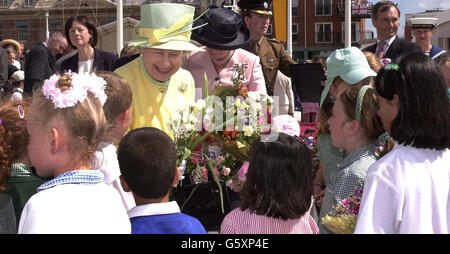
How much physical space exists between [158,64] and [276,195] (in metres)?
1.54

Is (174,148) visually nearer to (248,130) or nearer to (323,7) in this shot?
(248,130)

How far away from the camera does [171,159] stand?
9.46 feet

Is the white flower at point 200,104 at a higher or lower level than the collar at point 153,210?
higher

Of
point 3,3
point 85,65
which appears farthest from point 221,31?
point 3,3

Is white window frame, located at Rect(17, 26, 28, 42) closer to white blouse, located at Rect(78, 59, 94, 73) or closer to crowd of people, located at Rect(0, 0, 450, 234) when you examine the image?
white blouse, located at Rect(78, 59, 94, 73)

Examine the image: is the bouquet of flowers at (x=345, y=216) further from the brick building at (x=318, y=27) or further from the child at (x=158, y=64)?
the brick building at (x=318, y=27)

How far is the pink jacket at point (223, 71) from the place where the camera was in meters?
4.85

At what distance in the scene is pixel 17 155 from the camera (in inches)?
122

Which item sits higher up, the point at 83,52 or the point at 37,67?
the point at 83,52

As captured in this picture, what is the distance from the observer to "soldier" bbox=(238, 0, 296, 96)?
5754mm

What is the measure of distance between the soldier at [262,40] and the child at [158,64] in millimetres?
1584

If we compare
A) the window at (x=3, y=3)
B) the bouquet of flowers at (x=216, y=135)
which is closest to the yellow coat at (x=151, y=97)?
the bouquet of flowers at (x=216, y=135)

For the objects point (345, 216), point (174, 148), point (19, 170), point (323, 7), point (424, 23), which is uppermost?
point (323, 7)
